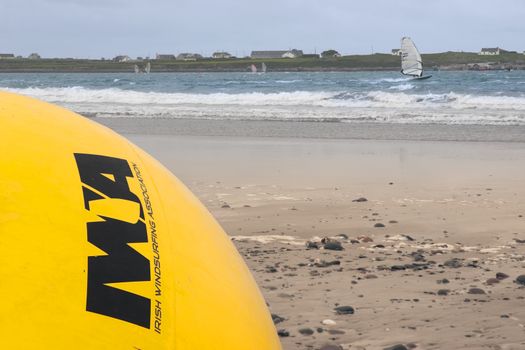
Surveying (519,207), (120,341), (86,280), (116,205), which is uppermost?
(116,205)

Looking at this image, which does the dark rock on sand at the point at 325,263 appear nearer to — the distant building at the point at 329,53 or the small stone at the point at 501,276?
the small stone at the point at 501,276

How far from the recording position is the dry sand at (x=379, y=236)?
3756 mm

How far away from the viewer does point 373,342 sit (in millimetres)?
3504

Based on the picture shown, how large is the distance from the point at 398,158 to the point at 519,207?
3.72 metres

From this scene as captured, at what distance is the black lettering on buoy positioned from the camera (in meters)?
1.54

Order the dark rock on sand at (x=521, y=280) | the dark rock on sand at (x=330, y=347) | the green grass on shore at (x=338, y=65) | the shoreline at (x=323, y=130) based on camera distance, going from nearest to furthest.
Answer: the dark rock on sand at (x=330, y=347), the dark rock on sand at (x=521, y=280), the shoreline at (x=323, y=130), the green grass on shore at (x=338, y=65)

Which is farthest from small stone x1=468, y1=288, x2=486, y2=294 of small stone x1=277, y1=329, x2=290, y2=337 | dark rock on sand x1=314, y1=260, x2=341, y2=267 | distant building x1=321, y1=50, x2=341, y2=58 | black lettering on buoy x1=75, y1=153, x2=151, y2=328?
distant building x1=321, y1=50, x2=341, y2=58

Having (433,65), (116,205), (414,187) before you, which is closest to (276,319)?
(116,205)

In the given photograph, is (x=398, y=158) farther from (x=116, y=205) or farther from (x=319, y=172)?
(x=116, y=205)

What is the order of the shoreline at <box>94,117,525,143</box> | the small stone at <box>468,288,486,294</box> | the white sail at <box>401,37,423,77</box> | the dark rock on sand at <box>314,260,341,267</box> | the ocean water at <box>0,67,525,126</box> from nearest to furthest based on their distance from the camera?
the small stone at <box>468,288,486,294</box>, the dark rock on sand at <box>314,260,341,267</box>, the shoreline at <box>94,117,525,143</box>, the ocean water at <box>0,67,525,126</box>, the white sail at <box>401,37,423,77</box>

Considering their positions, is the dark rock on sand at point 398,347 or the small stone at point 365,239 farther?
the small stone at point 365,239

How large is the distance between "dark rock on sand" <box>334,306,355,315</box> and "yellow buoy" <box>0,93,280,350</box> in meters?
1.84

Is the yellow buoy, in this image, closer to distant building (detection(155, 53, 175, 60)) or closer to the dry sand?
the dry sand

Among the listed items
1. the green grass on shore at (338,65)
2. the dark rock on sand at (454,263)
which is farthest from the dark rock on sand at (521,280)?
the green grass on shore at (338,65)
